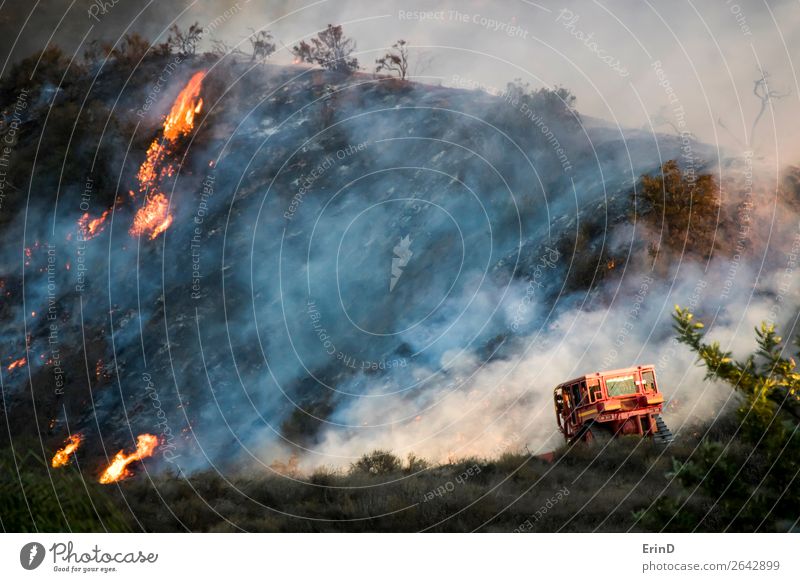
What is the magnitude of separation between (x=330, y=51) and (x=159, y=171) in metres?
8.47

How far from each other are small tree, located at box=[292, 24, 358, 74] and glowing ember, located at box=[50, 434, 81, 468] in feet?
58.1

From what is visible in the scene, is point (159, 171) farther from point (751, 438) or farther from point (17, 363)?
point (751, 438)

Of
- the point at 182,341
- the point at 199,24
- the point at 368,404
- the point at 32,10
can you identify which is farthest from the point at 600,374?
the point at 32,10

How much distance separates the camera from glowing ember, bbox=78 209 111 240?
99.3ft

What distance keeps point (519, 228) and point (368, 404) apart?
930 cm

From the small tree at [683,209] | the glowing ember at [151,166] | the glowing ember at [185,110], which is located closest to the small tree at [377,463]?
the small tree at [683,209]

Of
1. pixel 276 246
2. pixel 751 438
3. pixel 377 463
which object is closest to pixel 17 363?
pixel 276 246

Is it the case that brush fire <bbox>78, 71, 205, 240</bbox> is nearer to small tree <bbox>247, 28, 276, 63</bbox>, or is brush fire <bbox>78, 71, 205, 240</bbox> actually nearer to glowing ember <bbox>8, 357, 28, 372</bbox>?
small tree <bbox>247, 28, 276, 63</bbox>

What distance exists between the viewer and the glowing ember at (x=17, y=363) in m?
28.5

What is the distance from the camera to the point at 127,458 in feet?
88.5

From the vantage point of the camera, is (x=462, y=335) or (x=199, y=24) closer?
(x=462, y=335)

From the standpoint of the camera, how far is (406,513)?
18.7 metres

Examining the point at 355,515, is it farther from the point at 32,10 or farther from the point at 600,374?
the point at 32,10
